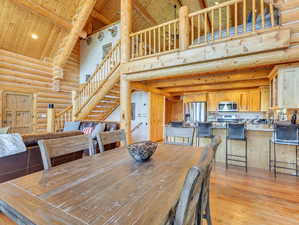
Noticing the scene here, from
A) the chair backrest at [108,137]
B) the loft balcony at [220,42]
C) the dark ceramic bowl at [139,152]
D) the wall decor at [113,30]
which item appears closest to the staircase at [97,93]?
the loft balcony at [220,42]

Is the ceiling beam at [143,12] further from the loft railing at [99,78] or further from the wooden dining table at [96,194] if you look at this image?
the wooden dining table at [96,194]

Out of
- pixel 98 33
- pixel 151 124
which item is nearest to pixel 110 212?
pixel 151 124

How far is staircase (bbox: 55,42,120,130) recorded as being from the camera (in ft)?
16.0

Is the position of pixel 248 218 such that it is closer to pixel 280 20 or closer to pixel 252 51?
pixel 252 51

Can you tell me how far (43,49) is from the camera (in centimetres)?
596

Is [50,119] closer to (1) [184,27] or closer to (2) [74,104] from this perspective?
(2) [74,104]

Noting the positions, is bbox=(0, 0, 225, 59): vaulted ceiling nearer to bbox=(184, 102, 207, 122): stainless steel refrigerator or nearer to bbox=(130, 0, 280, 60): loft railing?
bbox=(130, 0, 280, 60): loft railing

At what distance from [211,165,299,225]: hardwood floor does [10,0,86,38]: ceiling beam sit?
6363 millimetres

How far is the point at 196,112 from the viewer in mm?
6949

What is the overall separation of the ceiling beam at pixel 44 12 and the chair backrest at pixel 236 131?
603 centimetres

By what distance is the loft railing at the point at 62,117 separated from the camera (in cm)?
543

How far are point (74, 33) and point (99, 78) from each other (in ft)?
6.33

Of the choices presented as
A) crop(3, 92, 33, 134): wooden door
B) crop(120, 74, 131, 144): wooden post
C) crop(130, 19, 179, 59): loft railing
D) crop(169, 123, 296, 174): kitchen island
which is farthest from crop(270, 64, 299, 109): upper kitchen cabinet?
crop(3, 92, 33, 134): wooden door

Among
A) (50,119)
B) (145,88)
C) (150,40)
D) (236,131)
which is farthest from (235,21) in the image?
(50,119)
